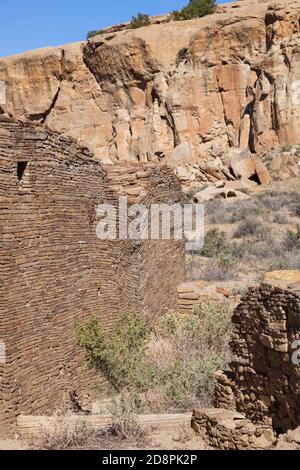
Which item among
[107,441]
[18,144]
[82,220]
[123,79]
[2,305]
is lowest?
[107,441]

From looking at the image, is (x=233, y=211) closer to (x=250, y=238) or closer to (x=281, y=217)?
(x=281, y=217)

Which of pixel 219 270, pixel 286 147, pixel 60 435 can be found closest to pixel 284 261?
pixel 219 270

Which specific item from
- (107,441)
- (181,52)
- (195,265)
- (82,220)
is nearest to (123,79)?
(181,52)

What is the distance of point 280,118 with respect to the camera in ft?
110

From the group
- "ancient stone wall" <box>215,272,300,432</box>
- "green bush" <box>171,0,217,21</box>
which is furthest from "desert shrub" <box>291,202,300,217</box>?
"green bush" <box>171,0,217,21</box>

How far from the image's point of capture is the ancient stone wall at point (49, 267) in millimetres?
6773

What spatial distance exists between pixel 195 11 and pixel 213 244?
106 feet

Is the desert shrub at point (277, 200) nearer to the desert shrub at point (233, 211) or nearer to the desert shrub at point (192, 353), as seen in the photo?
the desert shrub at point (233, 211)

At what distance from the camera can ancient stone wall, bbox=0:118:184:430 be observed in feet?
22.2

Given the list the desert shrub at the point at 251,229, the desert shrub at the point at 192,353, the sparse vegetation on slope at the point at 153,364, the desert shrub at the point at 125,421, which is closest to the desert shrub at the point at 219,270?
the desert shrub at the point at 192,353

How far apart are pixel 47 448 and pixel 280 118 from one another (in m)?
30.6

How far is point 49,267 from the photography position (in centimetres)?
759

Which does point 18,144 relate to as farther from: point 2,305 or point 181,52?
point 181,52

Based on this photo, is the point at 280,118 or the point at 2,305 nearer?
the point at 2,305
